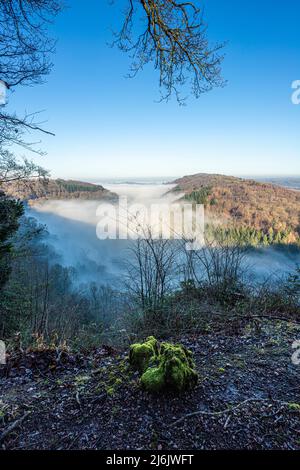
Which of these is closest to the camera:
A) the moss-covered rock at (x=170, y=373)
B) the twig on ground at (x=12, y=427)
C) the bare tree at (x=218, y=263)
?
the twig on ground at (x=12, y=427)

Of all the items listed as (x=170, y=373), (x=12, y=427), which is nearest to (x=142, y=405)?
(x=170, y=373)

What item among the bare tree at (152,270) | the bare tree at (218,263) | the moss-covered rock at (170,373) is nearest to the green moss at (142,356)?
the moss-covered rock at (170,373)

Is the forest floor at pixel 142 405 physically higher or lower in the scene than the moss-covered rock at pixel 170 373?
lower

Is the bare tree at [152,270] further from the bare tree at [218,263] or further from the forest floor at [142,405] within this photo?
the forest floor at [142,405]

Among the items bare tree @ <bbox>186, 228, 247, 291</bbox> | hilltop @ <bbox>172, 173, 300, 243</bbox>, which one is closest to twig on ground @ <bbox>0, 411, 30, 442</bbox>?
bare tree @ <bbox>186, 228, 247, 291</bbox>

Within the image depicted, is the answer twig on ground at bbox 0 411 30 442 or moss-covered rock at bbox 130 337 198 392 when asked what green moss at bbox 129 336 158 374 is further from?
twig on ground at bbox 0 411 30 442

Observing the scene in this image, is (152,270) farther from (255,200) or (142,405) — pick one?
(255,200)

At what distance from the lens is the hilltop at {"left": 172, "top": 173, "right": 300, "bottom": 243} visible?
2453 centimetres

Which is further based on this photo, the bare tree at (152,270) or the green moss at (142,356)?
the bare tree at (152,270)

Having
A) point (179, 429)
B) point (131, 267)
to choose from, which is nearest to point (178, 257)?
point (131, 267)

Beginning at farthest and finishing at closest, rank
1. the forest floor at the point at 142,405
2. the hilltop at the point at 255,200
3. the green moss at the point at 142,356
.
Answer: the hilltop at the point at 255,200 < the green moss at the point at 142,356 < the forest floor at the point at 142,405

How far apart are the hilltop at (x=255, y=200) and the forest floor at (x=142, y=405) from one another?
19291mm

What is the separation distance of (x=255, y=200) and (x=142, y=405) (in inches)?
1263

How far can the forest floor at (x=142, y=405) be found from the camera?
2189 mm
